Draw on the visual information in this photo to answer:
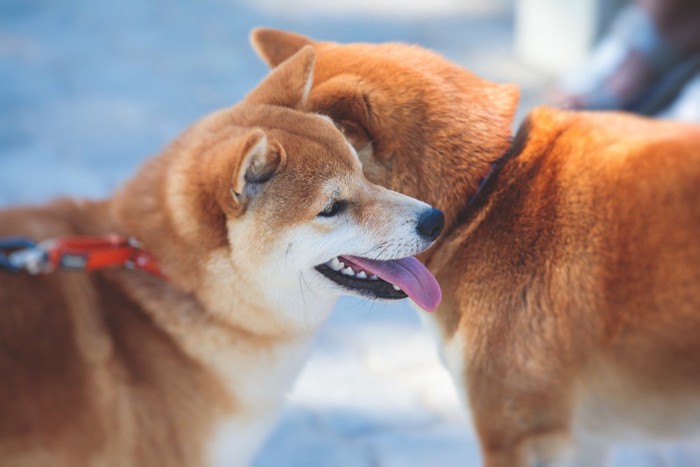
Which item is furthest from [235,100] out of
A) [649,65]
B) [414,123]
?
[414,123]

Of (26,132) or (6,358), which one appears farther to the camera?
(26,132)

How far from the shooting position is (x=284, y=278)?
1.86 metres

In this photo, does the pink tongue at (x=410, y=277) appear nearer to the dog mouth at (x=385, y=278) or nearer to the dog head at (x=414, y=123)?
the dog mouth at (x=385, y=278)

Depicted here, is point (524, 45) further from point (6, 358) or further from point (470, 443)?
point (6, 358)

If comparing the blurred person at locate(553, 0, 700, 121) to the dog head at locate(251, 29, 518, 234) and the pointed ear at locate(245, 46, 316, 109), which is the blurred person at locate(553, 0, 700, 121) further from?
the pointed ear at locate(245, 46, 316, 109)

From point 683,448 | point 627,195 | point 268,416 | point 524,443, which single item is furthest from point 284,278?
point 683,448

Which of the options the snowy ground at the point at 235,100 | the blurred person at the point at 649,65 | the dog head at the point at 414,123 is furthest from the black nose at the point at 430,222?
the blurred person at the point at 649,65

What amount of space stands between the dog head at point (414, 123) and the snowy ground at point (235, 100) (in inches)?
36.6

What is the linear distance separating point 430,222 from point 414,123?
9.8 inches

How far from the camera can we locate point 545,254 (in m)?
1.92

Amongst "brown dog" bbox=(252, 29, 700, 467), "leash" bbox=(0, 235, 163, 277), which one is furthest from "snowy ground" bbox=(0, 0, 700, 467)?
"leash" bbox=(0, 235, 163, 277)

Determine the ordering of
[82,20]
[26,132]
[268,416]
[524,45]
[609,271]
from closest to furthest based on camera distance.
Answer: [609,271] → [268,416] → [26,132] → [524,45] → [82,20]

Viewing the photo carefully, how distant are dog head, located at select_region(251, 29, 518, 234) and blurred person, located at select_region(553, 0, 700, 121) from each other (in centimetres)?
205

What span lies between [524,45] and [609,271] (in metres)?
3.25
